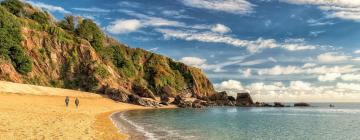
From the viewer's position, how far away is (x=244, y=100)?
498ft

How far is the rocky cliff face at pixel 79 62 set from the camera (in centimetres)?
8794

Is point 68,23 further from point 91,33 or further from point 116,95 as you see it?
point 116,95

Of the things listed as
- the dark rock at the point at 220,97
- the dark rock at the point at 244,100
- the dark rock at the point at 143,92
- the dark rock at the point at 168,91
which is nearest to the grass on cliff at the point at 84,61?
the dark rock at the point at 168,91

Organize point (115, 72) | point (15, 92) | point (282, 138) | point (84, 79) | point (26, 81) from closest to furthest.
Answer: point (282, 138), point (15, 92), point (26, 81), point (84, 79), point (115, 72)

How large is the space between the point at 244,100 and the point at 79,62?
83.5 meters

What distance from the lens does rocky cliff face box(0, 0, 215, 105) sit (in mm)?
87938

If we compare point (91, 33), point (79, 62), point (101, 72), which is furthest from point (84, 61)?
point (91, 33)

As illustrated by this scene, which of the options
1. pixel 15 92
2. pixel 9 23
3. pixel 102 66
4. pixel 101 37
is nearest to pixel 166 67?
pixel 101 37

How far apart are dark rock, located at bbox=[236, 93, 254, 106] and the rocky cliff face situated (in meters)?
18.1

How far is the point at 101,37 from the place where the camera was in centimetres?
13062

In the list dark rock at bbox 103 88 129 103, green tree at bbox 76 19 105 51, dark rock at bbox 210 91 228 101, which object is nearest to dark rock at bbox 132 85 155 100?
dark rock at bbox 103 88 129 103

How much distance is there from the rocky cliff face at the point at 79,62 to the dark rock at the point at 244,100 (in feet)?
59.4

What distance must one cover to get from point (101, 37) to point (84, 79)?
34908 millimetres

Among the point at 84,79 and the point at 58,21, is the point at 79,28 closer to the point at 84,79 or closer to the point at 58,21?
the point at 58,21
